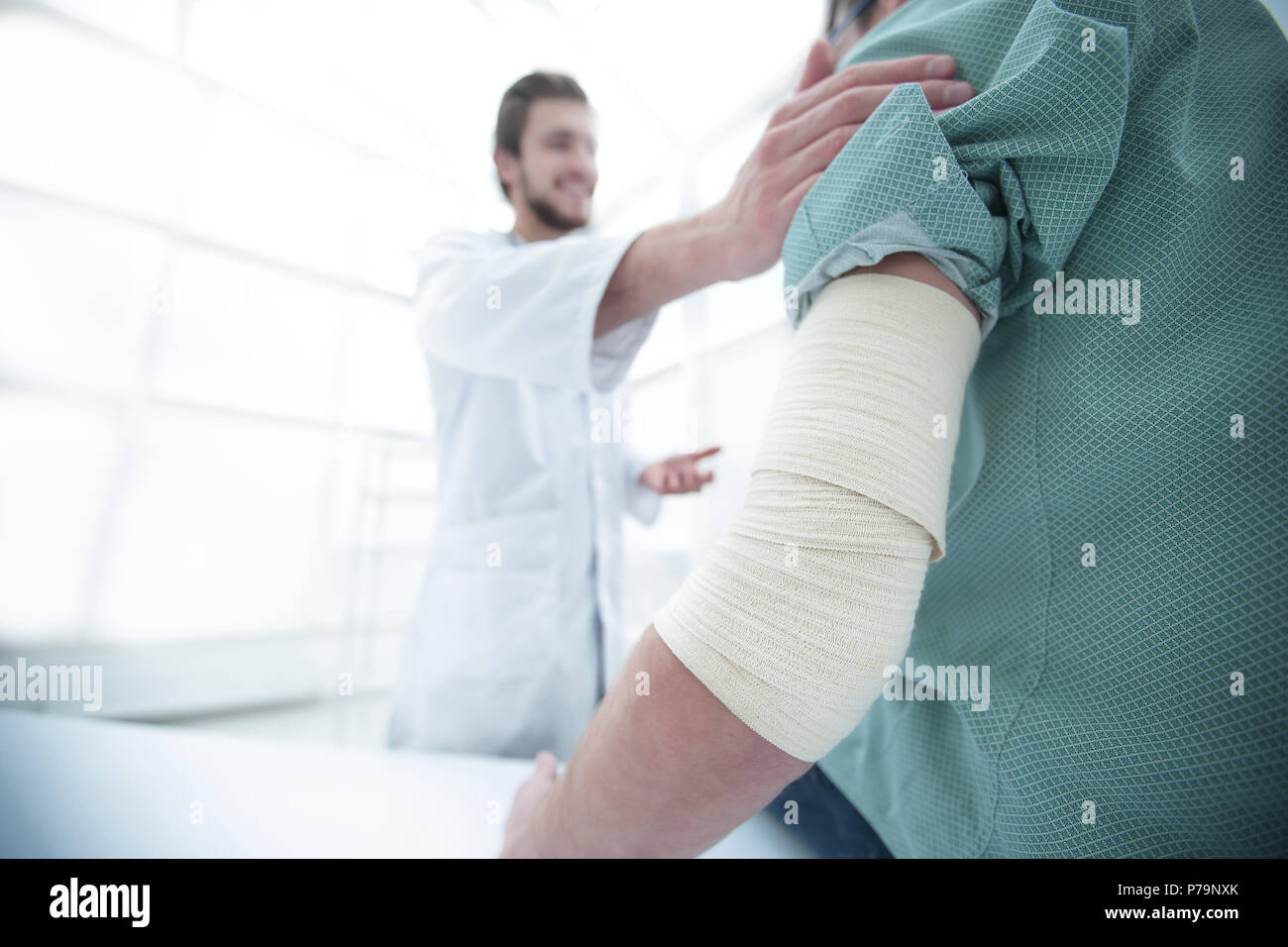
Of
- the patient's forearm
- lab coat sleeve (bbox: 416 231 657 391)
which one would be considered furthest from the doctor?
the patient's forearm

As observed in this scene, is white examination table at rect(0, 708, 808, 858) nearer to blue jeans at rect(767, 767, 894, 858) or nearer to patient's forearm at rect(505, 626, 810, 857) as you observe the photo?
blue jeans at rect(767, 767, 894, 858)

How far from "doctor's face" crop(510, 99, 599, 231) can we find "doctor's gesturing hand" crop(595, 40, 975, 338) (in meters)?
0.66

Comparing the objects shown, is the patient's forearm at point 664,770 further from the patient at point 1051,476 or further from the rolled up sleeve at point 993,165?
the rolled up sleeve at point 993,165

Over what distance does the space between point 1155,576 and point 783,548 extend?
18 cm

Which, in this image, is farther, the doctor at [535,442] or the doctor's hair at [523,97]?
the doctor's hair at [523,97]

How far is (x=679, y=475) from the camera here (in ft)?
3.87

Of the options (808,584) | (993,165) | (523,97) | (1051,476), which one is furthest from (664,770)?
(523,97)

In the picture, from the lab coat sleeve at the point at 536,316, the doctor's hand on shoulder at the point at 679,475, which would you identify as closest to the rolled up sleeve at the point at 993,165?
the lab coat sleeve at the point at 536,316

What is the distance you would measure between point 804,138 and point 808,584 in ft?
1.18

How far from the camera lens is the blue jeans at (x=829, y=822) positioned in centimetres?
45

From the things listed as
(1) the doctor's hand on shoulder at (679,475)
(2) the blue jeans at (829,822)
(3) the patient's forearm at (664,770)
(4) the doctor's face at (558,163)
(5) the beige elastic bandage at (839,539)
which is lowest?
(2) the blue jeans at (829,822)

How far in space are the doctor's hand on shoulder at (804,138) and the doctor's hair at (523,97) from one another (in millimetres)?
952

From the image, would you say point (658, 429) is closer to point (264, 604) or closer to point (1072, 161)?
point (264, 604)

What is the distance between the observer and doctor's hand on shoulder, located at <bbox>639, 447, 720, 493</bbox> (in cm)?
117
